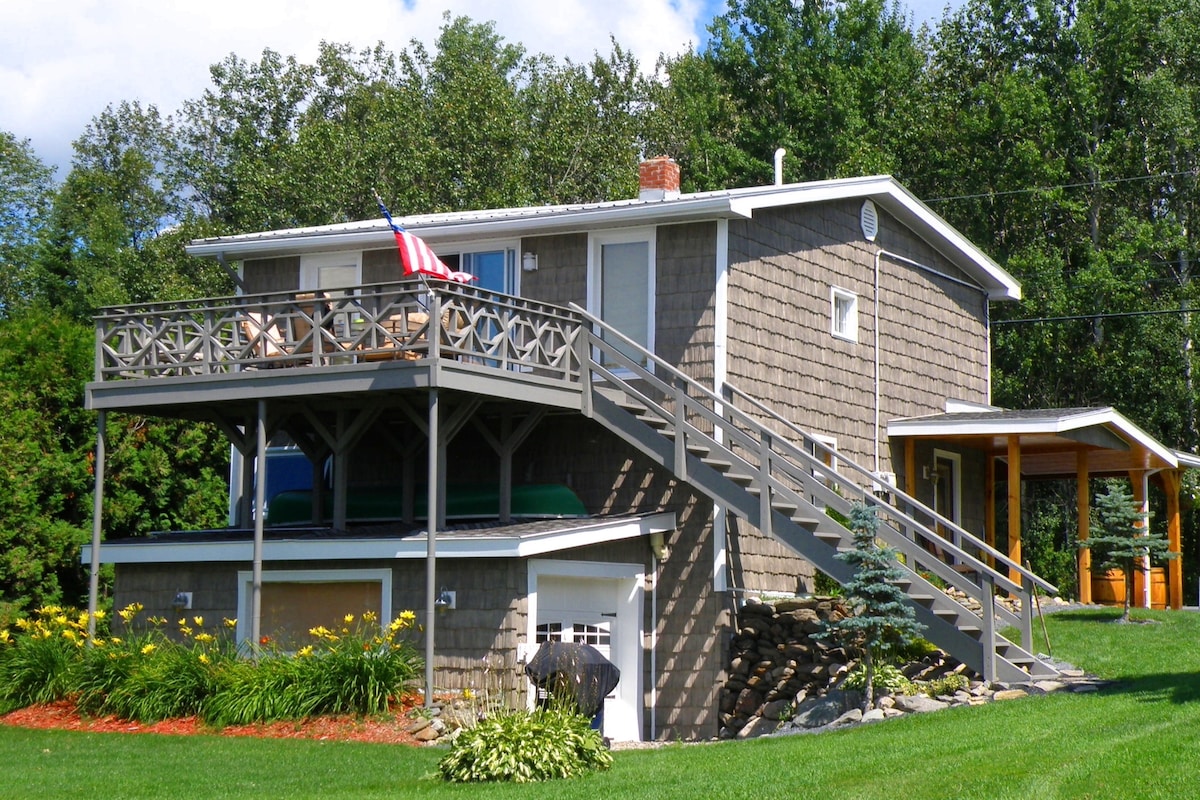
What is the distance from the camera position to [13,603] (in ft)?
78.0

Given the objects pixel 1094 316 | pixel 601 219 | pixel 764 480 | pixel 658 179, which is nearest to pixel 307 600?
pixel 764 480

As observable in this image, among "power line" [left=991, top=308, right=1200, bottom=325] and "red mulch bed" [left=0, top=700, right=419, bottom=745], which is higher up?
"power line" [left=991, top=308, right=1200, bottom=325]

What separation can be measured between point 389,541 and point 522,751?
527cm

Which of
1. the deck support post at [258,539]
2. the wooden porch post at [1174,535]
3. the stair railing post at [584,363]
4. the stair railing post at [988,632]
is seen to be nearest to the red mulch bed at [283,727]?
the deck support post at [258,539]

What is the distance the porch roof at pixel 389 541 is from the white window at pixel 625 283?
245 centimetres

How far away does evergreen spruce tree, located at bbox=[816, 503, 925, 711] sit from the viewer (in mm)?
15305

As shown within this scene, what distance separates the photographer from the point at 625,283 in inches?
773

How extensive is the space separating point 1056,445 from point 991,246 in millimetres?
15691

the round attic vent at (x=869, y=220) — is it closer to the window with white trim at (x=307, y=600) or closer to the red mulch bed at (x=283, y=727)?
the window with white trim at (x=307, y=600)

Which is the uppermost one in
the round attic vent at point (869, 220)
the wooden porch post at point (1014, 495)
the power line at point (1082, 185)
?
the power line at point (1082, 185)

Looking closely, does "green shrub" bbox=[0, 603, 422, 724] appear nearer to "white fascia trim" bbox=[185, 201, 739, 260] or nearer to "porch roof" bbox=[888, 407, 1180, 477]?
"white fascia trim" bbox=[185, 201, 739, 260]

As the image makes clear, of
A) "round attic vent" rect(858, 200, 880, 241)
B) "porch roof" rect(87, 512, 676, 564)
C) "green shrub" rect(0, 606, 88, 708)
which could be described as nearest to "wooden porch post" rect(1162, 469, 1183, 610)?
"round attic vent" rect(858, 200, 880, 241)

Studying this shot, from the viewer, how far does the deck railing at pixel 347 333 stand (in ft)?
55.4

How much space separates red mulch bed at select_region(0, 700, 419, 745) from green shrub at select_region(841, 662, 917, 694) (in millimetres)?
4705
